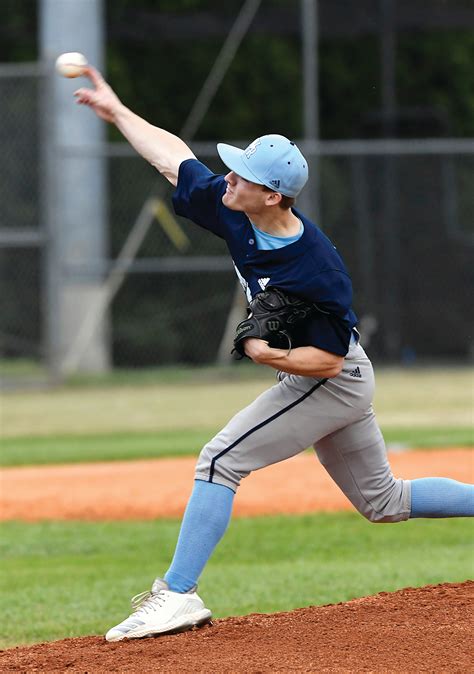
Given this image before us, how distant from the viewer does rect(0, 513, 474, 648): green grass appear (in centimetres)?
598

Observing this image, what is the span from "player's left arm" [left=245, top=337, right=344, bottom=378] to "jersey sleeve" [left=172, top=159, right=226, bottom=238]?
1.88 feet

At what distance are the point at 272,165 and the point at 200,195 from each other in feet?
1.47

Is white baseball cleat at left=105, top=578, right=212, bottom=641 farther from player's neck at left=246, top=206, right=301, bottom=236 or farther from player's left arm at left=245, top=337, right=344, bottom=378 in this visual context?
player's neck at left=246, top=206, right=301, bottom=236

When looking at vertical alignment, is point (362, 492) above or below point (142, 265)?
below

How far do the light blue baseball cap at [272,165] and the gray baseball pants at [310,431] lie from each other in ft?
2.17

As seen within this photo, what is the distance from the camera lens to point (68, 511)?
8.83 meters

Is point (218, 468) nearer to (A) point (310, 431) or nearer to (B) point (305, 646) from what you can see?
(A) point (310, 431)


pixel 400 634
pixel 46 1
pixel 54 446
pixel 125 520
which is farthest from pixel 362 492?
pixel 46 1

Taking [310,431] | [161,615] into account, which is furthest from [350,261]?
[161,615]

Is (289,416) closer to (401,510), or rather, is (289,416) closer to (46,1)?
(401,510)

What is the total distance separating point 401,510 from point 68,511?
4313mm

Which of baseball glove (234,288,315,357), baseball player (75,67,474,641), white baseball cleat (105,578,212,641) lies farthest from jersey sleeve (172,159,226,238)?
white baseball cleat (105,578,212,641)

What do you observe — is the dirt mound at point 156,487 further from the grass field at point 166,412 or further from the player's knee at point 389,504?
the player's knee at point 389,504

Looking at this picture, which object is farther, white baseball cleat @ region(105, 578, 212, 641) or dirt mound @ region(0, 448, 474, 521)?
dirt mound @ region(0, 448, 474, 521)
